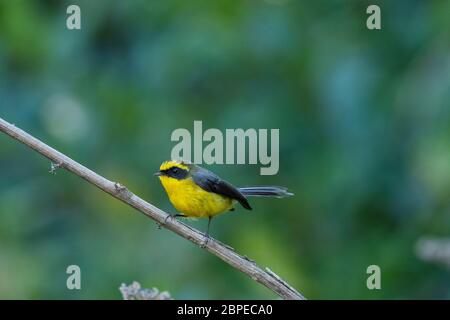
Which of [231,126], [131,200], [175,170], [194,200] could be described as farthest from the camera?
[231,126]

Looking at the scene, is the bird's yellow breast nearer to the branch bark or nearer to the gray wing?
the gray wing

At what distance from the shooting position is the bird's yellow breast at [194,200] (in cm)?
335

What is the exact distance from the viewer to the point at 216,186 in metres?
3.42

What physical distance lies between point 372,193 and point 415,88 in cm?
128

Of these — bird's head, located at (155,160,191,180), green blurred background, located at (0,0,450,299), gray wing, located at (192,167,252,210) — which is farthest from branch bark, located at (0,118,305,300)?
green blurred background, located at (0,0,450,299)

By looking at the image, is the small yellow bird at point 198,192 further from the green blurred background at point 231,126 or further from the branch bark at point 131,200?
the green blurred background at point 231,126

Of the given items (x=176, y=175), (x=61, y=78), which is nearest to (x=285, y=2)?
(x=61, y=78)

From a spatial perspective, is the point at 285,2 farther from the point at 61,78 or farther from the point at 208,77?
the point at 61,78

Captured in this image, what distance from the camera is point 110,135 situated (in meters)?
6.45

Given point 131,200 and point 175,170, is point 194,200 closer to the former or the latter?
point 175,170

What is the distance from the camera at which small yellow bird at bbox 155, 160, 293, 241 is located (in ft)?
11.0

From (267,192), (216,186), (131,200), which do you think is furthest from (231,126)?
(131,200)

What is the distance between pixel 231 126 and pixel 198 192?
2732 mm

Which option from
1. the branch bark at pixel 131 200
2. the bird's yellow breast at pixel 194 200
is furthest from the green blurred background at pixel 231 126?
the branch bark at pixel 131 200
